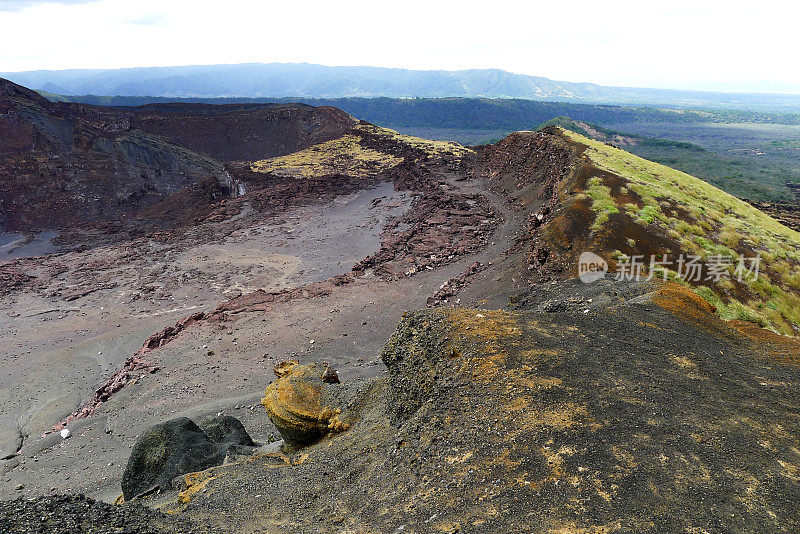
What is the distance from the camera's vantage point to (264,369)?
45.8ft

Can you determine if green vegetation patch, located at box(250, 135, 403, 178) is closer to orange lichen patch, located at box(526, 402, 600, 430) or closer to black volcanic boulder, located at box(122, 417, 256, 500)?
black volcanic boulder, located at box(122, 417, 256, 500)

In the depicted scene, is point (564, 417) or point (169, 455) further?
point (169, 455)

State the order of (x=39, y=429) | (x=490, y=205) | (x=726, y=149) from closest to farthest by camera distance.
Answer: (x=39, y=429) → (x=490, y=205) → (x=726, y=149)

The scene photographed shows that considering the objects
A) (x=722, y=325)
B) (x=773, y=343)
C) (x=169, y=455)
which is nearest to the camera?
(x=773, y=343)

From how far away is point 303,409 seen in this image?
831 centimetres

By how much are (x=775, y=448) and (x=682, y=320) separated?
3805mm

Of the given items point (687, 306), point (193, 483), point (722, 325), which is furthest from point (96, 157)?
point (722, 325)

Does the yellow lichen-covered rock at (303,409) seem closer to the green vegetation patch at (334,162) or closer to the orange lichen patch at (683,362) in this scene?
the orange lichen patch at (683,362)

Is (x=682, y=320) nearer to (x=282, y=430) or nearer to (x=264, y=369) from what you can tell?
(x=282, y=430)

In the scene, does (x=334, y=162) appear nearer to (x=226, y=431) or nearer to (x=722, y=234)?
(x=722, y=234)

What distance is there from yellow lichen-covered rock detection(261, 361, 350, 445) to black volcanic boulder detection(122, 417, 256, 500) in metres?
1.30

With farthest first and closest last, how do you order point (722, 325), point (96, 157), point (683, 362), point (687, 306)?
point (96, 157) < point (687, 306) < point (722, 325) < point (683, 362)

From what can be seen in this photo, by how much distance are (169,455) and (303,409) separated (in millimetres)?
2808

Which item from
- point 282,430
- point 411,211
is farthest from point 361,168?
point 282,430
